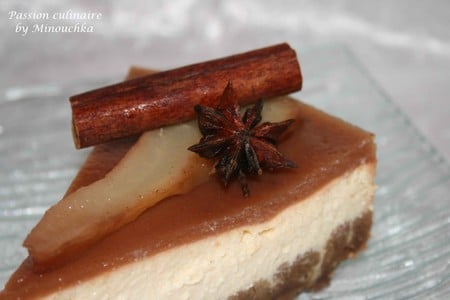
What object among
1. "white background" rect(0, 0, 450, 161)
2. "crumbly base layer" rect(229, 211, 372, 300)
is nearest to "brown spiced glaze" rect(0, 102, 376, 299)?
"crumbly base layer" rect(229, 211, 372, 300)

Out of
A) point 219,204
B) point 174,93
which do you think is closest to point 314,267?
point 219,204

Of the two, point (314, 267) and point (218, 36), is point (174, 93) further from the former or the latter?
point (218, 36)

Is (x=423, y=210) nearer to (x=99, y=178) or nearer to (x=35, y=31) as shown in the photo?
(x=99, y=178)

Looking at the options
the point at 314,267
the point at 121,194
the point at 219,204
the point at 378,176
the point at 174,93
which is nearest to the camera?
the point at 121,194

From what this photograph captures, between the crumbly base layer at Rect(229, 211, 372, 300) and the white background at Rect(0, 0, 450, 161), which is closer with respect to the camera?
the crumbly base layer at Rect(229, 211, 372, 300)

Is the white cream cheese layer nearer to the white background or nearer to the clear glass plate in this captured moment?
the clear glass plate

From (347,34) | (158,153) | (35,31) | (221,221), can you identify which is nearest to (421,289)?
(221,221)
